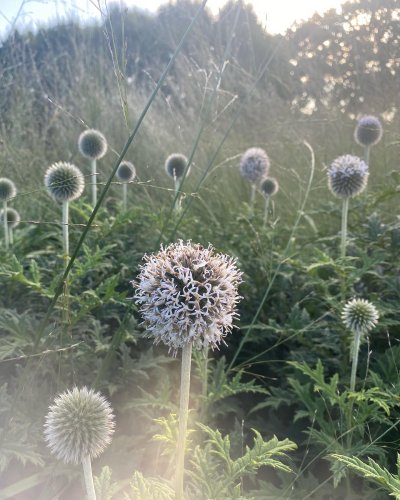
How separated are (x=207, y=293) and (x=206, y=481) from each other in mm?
541

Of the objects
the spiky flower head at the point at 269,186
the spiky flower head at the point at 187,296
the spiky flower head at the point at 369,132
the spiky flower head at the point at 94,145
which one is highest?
the spiky flower head at the point at 369,132

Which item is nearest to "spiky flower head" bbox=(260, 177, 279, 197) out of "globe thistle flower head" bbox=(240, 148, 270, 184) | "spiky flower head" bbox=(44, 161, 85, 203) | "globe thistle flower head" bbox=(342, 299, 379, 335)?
"globe thistle flower head" bbox=(240, 148, 270, 184)

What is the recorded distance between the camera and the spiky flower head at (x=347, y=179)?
2.67 meters

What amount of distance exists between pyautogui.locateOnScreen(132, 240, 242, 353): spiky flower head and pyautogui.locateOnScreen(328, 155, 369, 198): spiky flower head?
5.17 feet

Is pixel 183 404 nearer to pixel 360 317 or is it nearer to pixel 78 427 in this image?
pixel 78 427

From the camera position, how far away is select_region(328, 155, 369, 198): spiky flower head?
2668 mm

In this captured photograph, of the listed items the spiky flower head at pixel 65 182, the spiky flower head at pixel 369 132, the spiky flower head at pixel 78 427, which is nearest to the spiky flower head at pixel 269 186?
the spiky flower head at pixel 369 132

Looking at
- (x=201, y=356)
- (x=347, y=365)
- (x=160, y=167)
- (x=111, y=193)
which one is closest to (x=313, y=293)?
(x=347, y=365)

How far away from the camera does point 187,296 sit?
1.19 meters

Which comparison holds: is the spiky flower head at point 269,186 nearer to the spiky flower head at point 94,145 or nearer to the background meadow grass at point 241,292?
the background meadow grass at point 241,292

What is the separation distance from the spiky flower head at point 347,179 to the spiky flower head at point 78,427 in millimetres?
→ 1784

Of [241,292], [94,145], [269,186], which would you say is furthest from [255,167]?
[241,292]

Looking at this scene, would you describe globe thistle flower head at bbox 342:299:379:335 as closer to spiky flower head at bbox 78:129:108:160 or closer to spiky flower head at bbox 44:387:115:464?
spiky flower head at bbox 44:387:115:464

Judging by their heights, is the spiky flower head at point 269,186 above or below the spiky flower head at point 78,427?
above
